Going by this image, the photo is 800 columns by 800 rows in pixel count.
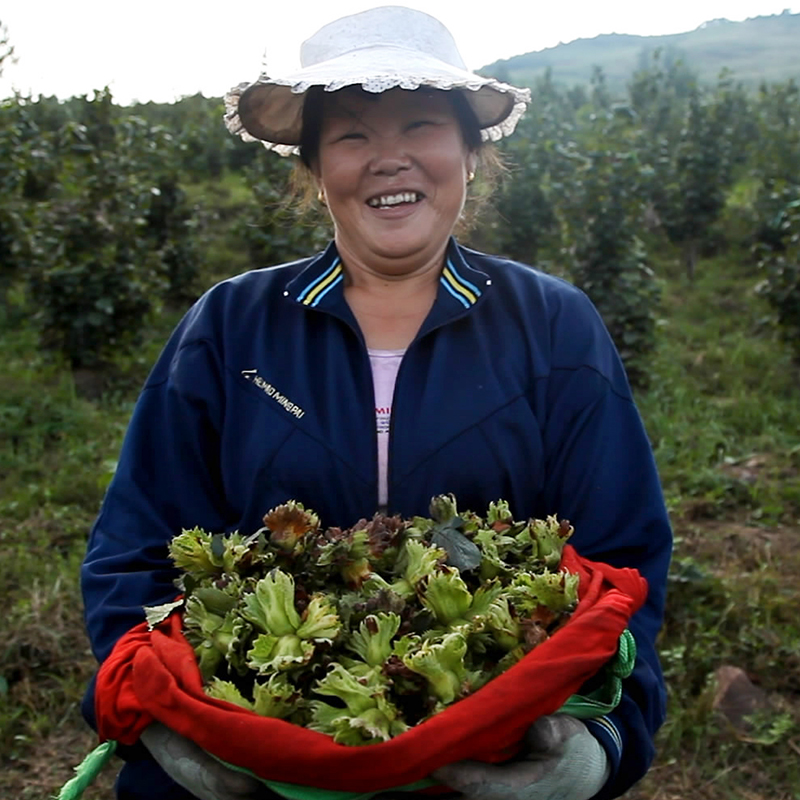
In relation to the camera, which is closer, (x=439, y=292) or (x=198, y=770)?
(x=198, y=770)

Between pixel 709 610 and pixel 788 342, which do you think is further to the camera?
pixel 788 342

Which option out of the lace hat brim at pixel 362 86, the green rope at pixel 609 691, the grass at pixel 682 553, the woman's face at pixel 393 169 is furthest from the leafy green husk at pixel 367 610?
the grass at pixel 682 553

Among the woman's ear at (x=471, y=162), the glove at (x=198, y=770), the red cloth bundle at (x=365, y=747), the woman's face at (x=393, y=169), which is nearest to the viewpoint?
the red cloth bundle at (x=365, y=747)

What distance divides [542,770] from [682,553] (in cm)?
320

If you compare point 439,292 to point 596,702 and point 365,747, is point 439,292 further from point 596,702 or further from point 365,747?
point 365,747

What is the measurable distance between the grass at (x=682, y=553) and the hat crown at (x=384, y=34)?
7.79ft

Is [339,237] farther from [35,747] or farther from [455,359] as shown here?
[35,747]

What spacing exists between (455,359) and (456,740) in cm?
78

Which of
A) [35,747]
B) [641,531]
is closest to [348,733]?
[641,531]

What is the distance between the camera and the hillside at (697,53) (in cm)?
5009

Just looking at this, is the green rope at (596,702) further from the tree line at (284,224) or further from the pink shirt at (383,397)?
the tree line at (284,224)

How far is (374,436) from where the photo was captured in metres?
1.71

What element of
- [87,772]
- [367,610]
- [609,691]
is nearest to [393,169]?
[367,610]

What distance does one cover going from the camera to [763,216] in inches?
413
